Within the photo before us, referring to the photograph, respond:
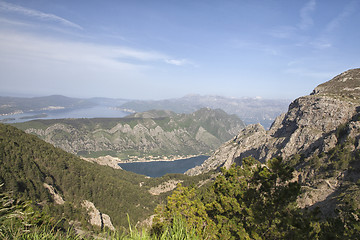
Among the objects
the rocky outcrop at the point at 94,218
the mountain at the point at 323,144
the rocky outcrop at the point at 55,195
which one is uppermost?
the mountain at the point at 323,144

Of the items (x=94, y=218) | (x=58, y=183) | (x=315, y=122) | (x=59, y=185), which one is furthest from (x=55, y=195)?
(x=315, y=122)

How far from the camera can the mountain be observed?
190ft

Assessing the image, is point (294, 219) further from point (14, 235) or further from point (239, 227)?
point (14, 235)

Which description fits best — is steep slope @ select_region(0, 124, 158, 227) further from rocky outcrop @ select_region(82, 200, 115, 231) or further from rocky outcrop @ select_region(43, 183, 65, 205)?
rocky outcrop @ select_region(82, 200, 115, 231)

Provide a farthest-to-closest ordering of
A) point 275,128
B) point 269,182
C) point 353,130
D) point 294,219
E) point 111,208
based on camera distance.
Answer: point 275,128, point 111,208, point 353,130, point 269,182, point 294,219

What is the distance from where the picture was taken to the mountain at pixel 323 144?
190 feet

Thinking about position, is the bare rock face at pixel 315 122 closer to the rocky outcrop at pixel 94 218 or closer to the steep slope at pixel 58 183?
the steep slope at pixel 58 183

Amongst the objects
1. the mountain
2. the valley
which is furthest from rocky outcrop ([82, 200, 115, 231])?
the mountain

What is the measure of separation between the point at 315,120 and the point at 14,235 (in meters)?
126

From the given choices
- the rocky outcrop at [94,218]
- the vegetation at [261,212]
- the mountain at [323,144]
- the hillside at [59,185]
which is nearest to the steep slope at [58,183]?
the hillside at [59,185]

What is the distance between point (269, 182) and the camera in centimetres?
2020

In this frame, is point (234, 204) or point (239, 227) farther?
point (234, 204)

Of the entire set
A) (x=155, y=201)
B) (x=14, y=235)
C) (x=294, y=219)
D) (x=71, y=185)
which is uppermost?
(x=14, y=235)

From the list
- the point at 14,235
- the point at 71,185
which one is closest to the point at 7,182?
the point at 71,185
